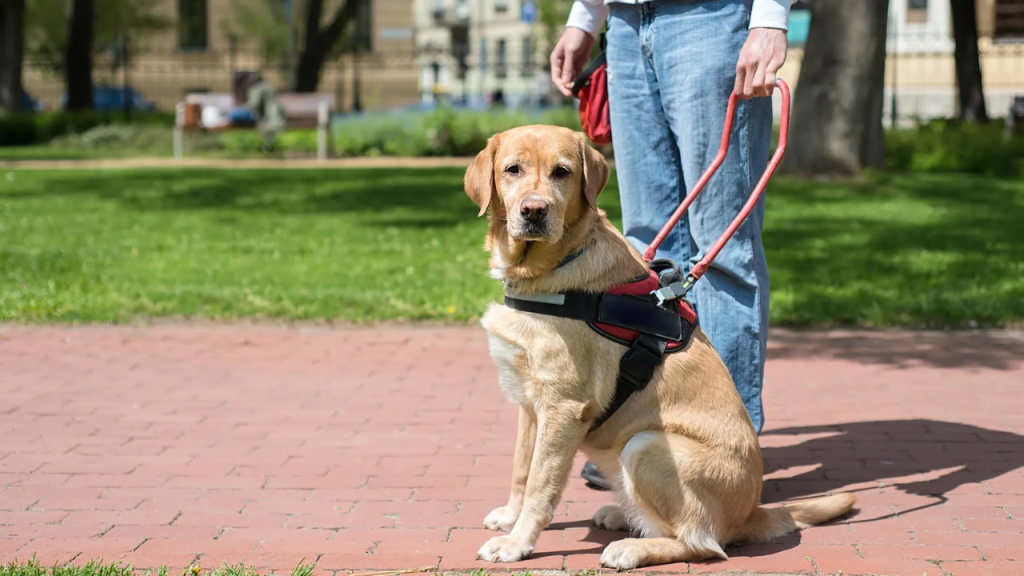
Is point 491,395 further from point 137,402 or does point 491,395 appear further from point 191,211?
point 191,211

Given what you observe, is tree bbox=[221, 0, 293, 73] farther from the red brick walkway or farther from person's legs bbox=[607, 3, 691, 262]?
person's legs bbox=[607, 3, 691, 262]

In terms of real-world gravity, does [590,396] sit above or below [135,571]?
above

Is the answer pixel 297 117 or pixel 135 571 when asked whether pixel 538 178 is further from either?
pixel 297 117

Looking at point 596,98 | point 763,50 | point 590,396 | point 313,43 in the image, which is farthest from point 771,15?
point 313,43

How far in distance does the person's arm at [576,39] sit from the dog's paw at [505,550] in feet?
6.36

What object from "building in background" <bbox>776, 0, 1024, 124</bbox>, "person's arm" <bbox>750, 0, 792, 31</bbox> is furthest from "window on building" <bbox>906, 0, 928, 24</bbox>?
"person's arm" <bbox>750, 0, 792, 31</bbox>

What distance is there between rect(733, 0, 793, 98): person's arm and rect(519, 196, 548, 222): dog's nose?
0.92 m

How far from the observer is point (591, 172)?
11.6 feet

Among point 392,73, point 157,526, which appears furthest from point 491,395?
point 392,73

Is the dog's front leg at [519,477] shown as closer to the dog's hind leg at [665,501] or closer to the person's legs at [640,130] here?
the dog's hind leg at [665,501]

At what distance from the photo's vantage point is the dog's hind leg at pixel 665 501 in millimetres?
3367

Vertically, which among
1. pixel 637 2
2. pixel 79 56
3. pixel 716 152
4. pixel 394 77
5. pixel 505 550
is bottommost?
pixel 505 550

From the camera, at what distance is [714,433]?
3449 millimetres

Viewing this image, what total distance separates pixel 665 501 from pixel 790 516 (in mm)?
595
